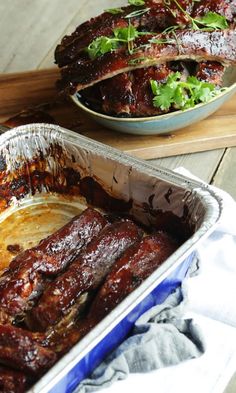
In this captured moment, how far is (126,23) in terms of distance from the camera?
209cm

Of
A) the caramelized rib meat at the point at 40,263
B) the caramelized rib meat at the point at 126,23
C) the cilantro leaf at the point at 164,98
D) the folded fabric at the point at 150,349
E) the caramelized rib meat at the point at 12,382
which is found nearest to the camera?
the caramelized rib meat at the point at 12,382

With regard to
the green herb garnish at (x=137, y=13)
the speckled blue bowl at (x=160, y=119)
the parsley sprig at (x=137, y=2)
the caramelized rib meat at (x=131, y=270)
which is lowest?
the caramelized rib meat at (x=131, y=270)

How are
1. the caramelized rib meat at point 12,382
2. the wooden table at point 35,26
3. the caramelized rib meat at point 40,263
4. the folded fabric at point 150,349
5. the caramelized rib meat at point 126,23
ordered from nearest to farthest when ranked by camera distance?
the caramelized rib meat at point 12,382, the folded fabric at point 150,349, the caramelized rib meat at point 40,263, the caramelized rib meat at point 126,23, the wooden table at point 35,26

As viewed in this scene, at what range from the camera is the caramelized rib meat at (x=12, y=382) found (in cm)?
121

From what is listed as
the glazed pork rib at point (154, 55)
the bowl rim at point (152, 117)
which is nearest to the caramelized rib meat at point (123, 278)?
the bowl rim at point (152, 117)

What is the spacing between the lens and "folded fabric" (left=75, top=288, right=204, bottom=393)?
1.32 metres

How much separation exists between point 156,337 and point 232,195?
0.67 metres

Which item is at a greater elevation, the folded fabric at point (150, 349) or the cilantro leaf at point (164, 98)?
the cilantro leaf at point (164, 98)

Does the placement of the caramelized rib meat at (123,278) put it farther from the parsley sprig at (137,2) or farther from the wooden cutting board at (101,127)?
the parsley sprig at (137,2)

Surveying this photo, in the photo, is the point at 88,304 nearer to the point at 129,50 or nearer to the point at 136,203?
the point at 136,203

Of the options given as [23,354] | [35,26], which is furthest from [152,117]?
[35,26]

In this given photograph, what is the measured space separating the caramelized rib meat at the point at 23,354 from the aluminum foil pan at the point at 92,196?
0.07 metres

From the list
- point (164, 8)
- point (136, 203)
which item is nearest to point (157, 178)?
point (136, 203)

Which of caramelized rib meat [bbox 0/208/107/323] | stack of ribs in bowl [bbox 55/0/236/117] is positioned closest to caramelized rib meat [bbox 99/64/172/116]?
stack of ribs in bowl [bbox 55/0/236/117]
